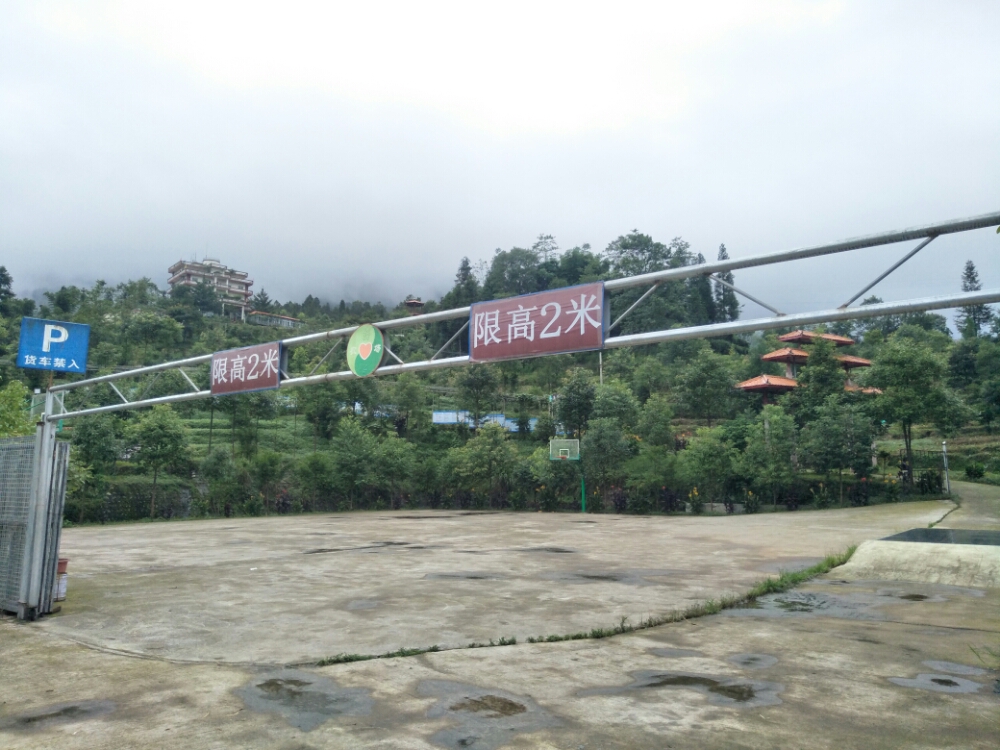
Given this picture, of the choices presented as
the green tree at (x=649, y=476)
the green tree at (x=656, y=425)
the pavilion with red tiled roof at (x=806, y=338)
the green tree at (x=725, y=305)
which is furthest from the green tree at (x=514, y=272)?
the green tree at (x=649, y=476)

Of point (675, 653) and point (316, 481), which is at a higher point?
point (316, 481)

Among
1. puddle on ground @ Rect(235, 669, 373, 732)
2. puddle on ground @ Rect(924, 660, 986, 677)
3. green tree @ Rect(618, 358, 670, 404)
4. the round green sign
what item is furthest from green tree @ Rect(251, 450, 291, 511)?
puddle on ground @ Rect(924, 660, 986, 677)

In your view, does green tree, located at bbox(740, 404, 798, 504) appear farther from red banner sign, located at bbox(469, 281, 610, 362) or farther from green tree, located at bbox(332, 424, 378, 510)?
red banner sign, located at bbox(469, 281, 610, 362)

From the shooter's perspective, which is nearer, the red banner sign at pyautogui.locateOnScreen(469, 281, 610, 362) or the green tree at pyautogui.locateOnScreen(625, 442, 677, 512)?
the red banner sign at pyautogui.locateOnScreen(469, 281, 610, 362)

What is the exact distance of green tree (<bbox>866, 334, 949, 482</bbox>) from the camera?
23719 mm

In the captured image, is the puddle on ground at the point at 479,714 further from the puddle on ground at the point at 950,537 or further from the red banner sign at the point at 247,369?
the puddle on ground at the point at 950,537

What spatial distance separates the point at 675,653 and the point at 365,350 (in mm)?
6001

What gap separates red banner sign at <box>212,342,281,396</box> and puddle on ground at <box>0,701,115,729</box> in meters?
6.92

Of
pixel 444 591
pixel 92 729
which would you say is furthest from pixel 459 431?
pixel 92 729

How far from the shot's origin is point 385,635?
6.28 metres

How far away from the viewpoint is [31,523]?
6871 mm

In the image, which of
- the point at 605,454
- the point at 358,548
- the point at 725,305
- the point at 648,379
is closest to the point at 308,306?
the point at 725,305

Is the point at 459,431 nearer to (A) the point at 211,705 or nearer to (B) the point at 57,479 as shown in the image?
(B) the point at 57,479

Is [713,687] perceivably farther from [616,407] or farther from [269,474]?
[616,407]
